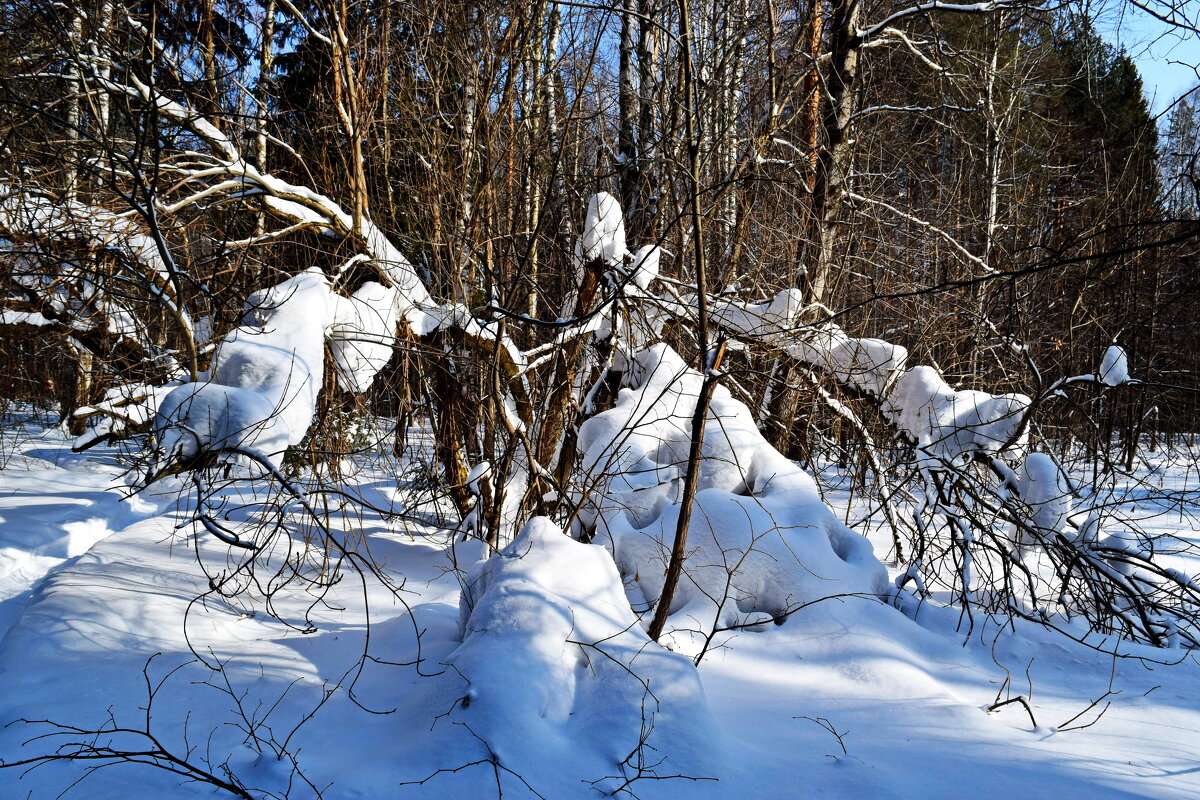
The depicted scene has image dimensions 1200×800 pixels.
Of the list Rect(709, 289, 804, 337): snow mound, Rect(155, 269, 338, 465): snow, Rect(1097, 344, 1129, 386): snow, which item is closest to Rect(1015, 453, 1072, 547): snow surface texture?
Rect(1097, 344, 1129, 386): snow

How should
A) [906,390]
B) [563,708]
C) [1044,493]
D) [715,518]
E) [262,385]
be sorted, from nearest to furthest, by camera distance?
[563,708]
[262,385]
[715,518]
[1044,493]
[906,390]

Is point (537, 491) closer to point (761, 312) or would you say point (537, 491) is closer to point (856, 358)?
point (761, 312)

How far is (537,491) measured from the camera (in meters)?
4.19

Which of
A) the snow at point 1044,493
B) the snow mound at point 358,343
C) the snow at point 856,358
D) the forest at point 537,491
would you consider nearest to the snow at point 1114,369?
the forest at point 537,491

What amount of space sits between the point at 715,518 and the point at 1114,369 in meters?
2.48

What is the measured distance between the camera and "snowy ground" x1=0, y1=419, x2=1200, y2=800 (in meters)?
2.36

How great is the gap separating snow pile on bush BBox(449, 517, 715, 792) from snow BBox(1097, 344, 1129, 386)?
312cm

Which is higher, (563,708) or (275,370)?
(275,370)

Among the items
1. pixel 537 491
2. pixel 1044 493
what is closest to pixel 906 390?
pixel 1044 493

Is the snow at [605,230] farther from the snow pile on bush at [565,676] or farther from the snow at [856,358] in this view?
the snow pile on bush at [565,676]

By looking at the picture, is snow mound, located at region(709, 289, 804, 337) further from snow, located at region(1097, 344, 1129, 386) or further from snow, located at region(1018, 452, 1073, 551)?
snow, located at region(1097, 344, 1129, 386)

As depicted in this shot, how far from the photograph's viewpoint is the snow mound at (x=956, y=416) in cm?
454

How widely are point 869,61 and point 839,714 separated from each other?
6.88 m

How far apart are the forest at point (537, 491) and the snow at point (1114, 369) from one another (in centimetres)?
2
